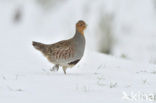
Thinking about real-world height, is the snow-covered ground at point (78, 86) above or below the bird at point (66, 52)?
below

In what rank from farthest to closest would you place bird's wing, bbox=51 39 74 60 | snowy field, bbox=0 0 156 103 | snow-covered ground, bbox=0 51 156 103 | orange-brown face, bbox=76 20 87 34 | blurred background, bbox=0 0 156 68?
blurred background, bbox=0 0 156 68, orange-brown face, bbox=76 20 87 34, bird's wing, bbox=51 39 74 60, snowy field, bbox=0 0 156 103, snow-covered ground, bbox=0 51 156 103

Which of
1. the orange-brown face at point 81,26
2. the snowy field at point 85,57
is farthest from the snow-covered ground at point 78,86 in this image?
the orange-brown face at point 81,26

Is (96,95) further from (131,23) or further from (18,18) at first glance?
(18,18)

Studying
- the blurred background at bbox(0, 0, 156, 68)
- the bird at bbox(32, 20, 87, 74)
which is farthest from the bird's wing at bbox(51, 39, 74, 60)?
the blurred background at bbox(0, 0, 156, 68)

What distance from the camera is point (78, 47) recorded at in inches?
296

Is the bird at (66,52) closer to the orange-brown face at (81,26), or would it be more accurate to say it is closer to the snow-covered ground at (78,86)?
the orange-brown face at (81,26)

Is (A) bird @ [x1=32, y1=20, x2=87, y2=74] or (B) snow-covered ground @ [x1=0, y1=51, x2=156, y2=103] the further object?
(A) bird @ [x1=32, y1=20, x2=87, y2=74]

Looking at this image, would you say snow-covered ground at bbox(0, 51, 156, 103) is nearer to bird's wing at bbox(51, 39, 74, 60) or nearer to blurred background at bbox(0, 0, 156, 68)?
bird's wing at bbox(51, 39, 74, 60)

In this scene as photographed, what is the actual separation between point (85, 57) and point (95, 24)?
645 cm

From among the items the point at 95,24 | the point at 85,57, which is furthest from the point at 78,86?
the point at 95,24

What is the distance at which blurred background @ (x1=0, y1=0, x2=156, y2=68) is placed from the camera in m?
16.1

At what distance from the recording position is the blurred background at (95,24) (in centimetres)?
1609

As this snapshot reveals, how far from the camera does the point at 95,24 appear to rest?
54.9ft

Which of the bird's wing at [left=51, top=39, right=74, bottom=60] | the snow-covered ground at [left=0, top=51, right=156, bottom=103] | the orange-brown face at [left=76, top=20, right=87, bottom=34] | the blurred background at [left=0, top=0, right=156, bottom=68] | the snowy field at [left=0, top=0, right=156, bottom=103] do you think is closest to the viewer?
the snow-covered ground at [left=0, top=51, right=156, bottom=103]
